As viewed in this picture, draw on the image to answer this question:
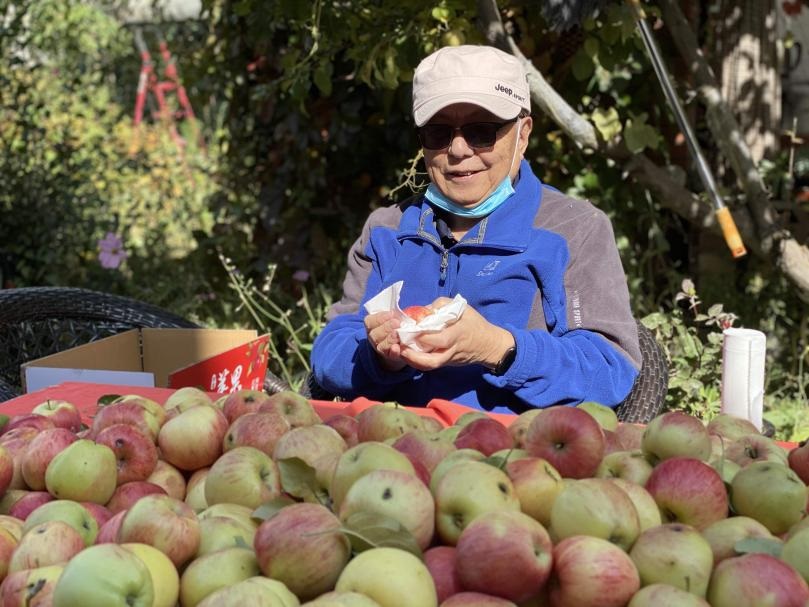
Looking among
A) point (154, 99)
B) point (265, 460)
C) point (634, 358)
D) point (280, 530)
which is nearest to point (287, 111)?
point (634, 358)

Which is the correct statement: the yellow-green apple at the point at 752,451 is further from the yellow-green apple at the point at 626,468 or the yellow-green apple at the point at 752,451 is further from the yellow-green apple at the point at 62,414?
the yellow-green apple at the point at 62,414

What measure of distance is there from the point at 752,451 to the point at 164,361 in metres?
1.83

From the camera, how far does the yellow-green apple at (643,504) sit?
126 centimetres

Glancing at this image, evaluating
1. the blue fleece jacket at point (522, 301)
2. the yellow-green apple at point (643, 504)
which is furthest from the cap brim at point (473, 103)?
the yellow-green apple at point (643, 504)


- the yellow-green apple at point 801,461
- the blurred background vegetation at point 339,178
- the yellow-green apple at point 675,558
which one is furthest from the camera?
the blurred background vegetation at point 339,178

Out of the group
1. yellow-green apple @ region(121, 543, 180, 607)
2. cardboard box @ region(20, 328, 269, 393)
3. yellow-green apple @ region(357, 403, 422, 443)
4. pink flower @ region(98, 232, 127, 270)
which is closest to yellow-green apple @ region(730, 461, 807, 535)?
yellow-green apple @ region(357, 403, 422, 443)

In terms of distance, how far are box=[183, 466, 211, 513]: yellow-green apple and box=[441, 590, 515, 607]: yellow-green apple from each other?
1.58ft

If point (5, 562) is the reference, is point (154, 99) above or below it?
above

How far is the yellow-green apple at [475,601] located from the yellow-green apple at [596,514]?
0.47 feet

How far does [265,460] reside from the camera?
143cm

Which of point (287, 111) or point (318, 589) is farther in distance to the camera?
point (287, 111)

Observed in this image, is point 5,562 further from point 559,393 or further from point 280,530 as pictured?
point 559,393

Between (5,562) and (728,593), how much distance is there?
33.0 inches

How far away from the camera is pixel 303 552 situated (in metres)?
1.11
